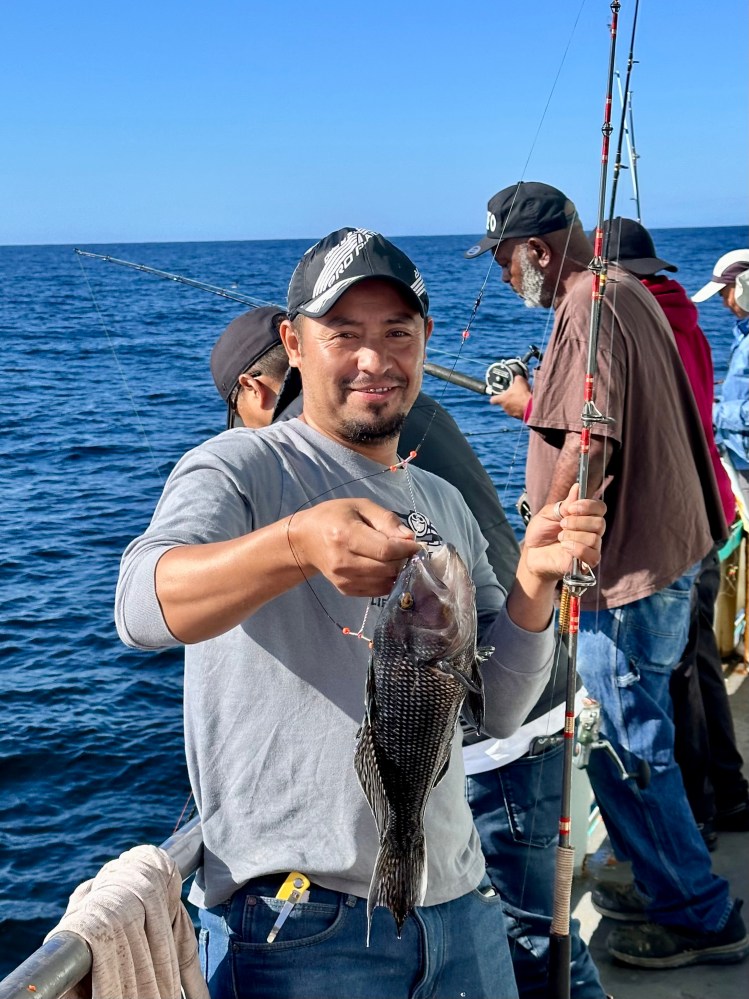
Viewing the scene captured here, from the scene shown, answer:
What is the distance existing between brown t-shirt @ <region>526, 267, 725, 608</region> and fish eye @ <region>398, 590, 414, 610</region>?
2070 millimetres

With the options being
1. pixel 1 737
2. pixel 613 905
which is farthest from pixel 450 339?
pixel 613 905

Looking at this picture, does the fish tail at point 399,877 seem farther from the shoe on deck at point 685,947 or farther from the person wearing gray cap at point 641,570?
the shoe on deck at point 685,947

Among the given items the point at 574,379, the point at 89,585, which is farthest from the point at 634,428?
the point at 89,585

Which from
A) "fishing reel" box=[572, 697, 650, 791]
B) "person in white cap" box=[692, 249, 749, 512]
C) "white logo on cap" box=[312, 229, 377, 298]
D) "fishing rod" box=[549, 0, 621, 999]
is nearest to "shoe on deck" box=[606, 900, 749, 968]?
"fishing reel" box=[572, 697, 650, 791]

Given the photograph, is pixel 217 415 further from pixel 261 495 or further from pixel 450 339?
pixel 261 495

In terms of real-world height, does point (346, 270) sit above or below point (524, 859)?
above

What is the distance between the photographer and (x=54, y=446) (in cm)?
2108

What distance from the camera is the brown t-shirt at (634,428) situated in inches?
152

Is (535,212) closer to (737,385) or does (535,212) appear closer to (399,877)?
(737,385)

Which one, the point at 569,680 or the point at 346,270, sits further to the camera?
the point at 569,680

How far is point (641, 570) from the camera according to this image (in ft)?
13.0

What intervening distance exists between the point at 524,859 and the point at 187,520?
6.66ft

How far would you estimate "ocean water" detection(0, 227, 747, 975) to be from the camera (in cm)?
823

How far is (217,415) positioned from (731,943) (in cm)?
2040
